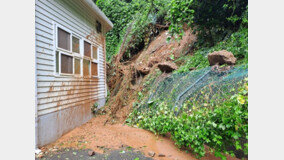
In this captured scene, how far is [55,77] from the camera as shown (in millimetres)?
3480

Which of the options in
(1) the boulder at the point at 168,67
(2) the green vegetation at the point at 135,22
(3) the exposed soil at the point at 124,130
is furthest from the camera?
(2) the green vegetation at the point at 135,22

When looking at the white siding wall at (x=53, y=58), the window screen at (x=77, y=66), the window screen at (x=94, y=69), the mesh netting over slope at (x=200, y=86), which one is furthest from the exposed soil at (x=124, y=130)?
the window screen at (x=77, y=66)

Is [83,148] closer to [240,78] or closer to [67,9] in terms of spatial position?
[240,78]

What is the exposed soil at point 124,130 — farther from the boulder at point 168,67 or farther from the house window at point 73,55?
the house window at point 73,55

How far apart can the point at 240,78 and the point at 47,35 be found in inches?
169

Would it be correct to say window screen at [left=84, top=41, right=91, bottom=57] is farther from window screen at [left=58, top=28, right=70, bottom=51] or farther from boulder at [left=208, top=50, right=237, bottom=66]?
boulder at [left=208, top=50, right=237, bottom=66]

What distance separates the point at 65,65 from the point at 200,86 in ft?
11.8

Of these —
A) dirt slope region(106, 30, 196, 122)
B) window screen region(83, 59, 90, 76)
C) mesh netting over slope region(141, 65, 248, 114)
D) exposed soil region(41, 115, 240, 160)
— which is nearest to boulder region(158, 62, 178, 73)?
mesh netting over slope region(141, 65, 248, 114)

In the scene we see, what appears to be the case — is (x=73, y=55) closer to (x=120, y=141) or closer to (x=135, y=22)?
(x=120, y=141)

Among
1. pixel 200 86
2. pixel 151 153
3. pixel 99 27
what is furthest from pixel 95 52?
pixel 151 153

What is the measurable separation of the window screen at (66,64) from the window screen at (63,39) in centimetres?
28

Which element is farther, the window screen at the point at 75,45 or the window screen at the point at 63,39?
the window screen at the point at 75,45

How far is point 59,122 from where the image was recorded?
3619 mm

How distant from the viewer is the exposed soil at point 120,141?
2852 mm
